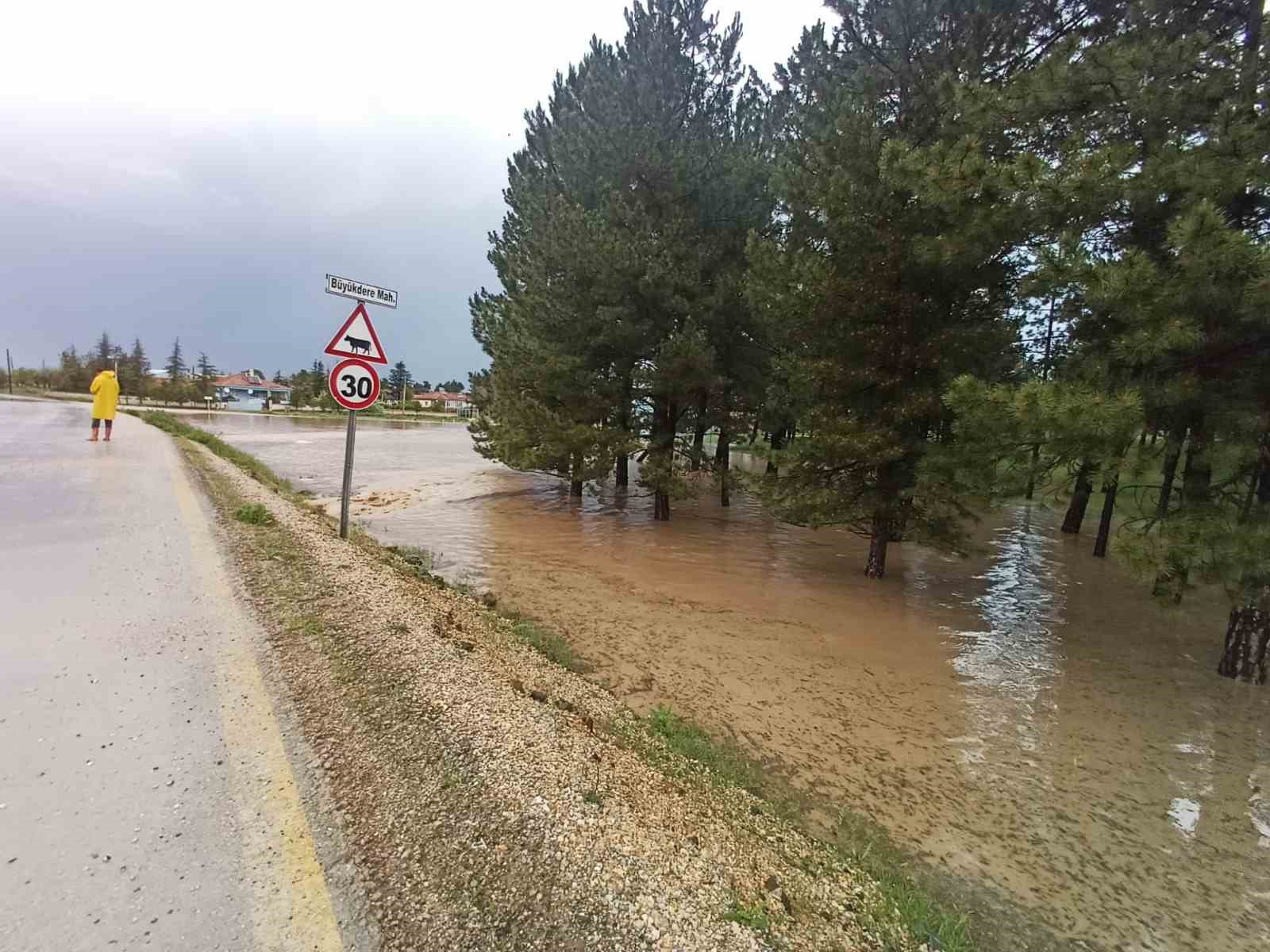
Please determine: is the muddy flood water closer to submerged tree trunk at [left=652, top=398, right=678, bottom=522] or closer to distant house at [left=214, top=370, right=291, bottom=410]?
submerged tree trunk at [left=652, top=398, right=678, bottom=522]

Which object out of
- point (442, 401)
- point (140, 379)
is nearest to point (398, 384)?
point (442, 401)

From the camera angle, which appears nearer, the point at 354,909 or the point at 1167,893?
the point at 354,909

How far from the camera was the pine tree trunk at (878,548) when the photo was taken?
8734mm

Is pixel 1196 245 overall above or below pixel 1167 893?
above

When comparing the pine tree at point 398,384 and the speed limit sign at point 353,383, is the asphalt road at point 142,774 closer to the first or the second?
the speed limit sign at point 353,383

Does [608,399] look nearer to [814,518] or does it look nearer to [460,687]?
[814,518]

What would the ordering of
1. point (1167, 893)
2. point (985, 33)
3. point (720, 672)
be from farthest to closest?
Result: point (985, 33) < point (720, 672) < point (1167, 893)

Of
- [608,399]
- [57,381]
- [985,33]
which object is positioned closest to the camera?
[985,33]

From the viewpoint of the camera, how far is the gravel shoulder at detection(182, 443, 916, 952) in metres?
1.92

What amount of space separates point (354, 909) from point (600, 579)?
238 inches

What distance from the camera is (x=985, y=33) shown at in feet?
23.9

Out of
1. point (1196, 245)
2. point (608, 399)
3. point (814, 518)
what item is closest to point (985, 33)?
point (1196, 245)

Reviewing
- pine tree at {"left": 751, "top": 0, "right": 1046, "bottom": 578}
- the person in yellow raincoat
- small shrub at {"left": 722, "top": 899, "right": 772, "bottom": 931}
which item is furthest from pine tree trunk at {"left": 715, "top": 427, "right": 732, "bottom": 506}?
the person in yellow raincoat

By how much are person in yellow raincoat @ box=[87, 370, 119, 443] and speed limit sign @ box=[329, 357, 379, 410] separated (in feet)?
43.3
